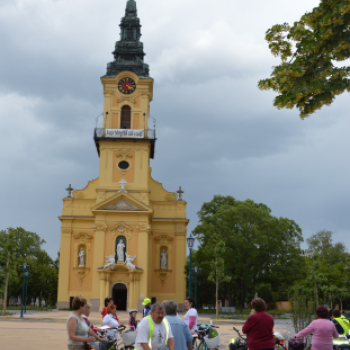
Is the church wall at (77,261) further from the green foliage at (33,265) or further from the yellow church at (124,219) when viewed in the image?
the green foliage at (33,265)

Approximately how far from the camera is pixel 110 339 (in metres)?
10.4

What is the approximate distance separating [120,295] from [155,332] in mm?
37456

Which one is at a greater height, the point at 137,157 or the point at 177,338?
the point at 137,157

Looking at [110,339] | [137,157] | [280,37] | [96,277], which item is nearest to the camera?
[280,37]

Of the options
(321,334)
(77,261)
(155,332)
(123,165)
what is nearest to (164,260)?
(77,261)

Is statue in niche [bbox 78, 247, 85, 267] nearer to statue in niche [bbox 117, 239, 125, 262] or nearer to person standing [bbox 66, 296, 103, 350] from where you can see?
statue in niche [bbox 117, 239, 125, 262]

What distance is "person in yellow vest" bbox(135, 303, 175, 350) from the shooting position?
6.61 metres

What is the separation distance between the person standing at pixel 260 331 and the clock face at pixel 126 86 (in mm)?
41573

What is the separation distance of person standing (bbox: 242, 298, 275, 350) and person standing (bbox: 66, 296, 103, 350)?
8.11ft

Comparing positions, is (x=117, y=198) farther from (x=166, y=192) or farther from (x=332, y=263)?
(x=332, y=263)

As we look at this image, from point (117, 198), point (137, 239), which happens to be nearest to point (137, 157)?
point (117, 198)

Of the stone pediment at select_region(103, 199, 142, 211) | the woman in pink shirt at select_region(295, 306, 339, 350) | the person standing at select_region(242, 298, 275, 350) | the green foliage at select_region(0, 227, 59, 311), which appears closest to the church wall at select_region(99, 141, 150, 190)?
the stone pediment at select_region(103, 199, 142, 211)

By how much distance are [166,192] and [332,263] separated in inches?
1473

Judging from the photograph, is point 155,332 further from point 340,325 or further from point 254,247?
point 254,247
